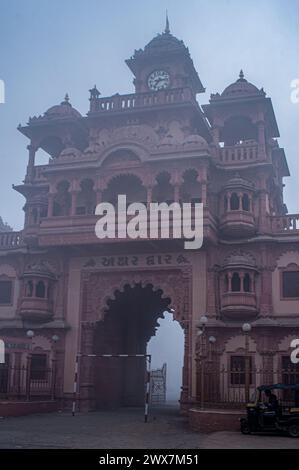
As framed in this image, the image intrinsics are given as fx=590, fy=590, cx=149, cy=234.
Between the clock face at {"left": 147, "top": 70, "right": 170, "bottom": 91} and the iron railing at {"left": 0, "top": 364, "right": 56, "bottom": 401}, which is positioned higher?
the clock face at {"left": 147, "top": 70, "right": 170, "bottom": 91}

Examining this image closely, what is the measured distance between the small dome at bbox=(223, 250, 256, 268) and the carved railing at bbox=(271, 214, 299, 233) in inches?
76.1

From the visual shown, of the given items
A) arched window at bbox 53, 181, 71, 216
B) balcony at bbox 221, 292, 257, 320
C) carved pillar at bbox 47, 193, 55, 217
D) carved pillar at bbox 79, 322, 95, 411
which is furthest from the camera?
arched window at bbox 53, 181, 71, 216

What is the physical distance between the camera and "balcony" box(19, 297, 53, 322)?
2873cm

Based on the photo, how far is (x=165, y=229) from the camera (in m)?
26.1

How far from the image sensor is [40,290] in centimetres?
2931

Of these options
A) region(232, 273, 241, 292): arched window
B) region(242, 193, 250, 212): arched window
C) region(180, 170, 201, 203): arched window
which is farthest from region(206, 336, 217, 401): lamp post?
region(180, 170, 201, 203): arched window

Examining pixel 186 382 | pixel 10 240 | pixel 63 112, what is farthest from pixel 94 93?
pixel 186 382

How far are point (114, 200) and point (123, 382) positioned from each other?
10.7m

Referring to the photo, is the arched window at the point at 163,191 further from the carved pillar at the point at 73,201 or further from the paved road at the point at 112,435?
the paved road at the point at 112,435

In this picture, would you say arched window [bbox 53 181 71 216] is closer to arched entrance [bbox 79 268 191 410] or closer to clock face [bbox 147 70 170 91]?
arched entrance [bbox 79 268 191 410]

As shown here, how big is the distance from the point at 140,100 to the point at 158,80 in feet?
9.89

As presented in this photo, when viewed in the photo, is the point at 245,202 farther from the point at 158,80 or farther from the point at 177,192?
the point at 158,80
